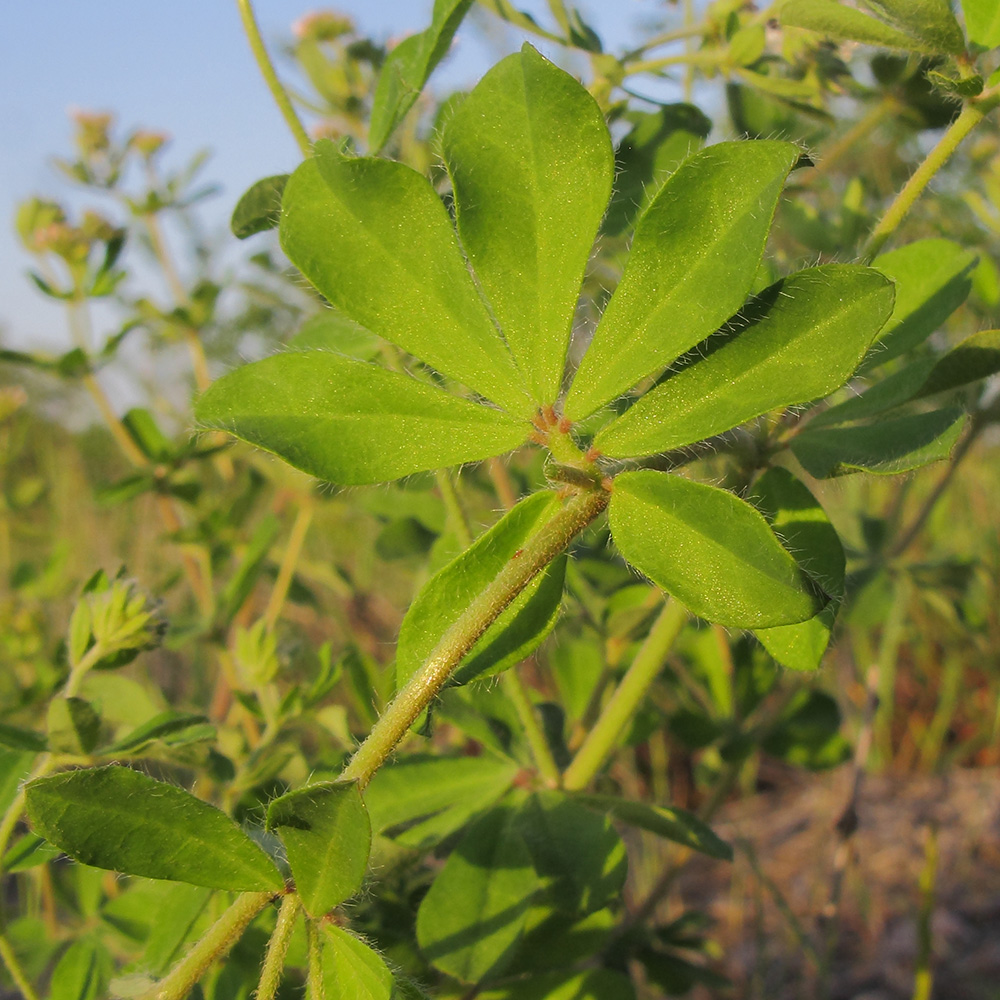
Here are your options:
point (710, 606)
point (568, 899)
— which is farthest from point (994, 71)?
point (568, 899)

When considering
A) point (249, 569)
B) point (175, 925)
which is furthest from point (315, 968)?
point (249, 569)

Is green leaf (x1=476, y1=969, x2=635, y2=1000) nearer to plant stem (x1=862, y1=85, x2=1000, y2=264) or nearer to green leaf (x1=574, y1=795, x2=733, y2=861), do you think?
green leaf (x1=574, y1=795, x2=733, y2=861)

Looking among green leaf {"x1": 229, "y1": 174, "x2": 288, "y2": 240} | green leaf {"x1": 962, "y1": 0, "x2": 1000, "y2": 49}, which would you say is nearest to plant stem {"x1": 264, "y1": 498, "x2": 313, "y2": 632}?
green leaf {"x1": 229, "y1": 174, "x2": 288, "y2": 240}

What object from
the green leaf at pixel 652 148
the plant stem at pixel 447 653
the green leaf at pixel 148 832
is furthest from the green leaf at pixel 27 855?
the green leaf at pixel 652 148

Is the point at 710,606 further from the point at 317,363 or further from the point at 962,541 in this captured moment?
the point at 962,541

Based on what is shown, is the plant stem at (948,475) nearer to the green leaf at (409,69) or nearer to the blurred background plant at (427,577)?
the blurred background plant at (427,577)
